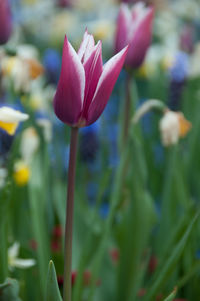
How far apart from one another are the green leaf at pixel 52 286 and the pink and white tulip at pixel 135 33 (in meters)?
0.48

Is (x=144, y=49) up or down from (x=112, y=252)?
up

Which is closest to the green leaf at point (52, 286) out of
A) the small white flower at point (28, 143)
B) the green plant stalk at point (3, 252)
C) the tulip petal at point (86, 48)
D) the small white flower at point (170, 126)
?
the green plant stalk at point (3, 252)

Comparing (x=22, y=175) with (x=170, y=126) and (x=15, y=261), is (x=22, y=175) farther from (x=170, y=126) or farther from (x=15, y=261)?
(x=170, y=126)

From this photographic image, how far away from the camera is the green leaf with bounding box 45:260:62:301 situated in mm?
596

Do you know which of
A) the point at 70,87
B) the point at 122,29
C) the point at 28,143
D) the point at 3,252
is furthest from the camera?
the point at 28,143

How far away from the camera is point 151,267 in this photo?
3.72 ft

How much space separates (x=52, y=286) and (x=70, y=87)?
0.78 feet

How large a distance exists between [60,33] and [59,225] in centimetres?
159

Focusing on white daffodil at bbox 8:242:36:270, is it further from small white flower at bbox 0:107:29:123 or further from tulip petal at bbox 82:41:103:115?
tulip petal at bbox 82:41:103:115

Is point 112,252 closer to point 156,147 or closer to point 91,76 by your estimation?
point 156,147

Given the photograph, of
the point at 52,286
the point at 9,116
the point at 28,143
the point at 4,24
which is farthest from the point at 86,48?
the point at 28,143

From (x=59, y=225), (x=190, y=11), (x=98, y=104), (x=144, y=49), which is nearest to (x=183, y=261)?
(x=59, y=225)

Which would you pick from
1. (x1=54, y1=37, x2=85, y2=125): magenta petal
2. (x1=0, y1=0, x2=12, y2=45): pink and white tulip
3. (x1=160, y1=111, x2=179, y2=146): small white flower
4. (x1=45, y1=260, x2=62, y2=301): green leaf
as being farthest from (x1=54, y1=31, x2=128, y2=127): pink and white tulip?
(x1=0, y1=0, x2=12, y2=45): pink and white tulip

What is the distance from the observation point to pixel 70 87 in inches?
22.2
